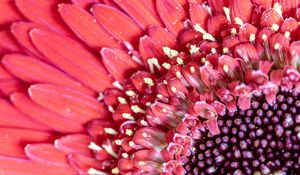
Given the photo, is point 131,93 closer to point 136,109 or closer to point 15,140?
point 136,109

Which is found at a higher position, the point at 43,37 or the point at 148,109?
the point at 43,37

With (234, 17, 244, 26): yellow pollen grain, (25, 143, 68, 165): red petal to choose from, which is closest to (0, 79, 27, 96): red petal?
(25, 143, 68, 165): red petal

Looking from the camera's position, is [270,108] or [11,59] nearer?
[270,108]

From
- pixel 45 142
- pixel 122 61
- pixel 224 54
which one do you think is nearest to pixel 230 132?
pixel 224 54

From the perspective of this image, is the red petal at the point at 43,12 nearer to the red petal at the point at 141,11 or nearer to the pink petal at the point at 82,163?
the red petal at the point at 141,11

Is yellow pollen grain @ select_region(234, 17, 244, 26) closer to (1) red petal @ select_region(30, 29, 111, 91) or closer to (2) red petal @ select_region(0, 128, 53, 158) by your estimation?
(1) red petal @ select_region(30, 29, 111, 91)

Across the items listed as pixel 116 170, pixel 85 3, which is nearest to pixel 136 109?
pixel 116 170

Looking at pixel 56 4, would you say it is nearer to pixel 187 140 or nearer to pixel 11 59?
pixel 11 59
